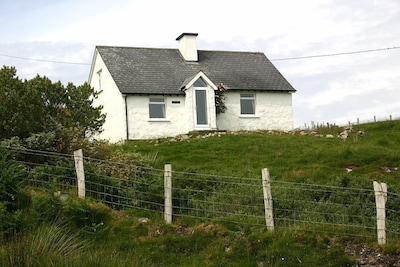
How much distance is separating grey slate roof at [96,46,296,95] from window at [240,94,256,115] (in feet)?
1.79

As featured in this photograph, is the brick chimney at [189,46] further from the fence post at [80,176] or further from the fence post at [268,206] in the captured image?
the fence post at [268,206]

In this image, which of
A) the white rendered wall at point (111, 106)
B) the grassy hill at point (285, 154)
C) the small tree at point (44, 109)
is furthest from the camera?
the white rendered wall at point (111, 106)

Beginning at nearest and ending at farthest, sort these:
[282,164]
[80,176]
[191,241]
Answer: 1. [191,241]
2. [80,176]
3. [282,164]

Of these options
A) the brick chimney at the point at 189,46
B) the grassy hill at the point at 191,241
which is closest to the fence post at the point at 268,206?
the grassy hill at the point at 191,241

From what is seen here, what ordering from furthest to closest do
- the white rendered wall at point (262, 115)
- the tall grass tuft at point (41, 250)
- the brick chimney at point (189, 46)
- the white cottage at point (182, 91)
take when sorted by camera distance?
the brick chimney at point (189, 46)
the white rendered wall at point (262, 115)
the white cottage at point (182, 91)
the tall grass tuft at point (41, 250)

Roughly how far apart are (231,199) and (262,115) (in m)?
19.8

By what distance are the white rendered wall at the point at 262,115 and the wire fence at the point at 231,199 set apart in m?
17.3

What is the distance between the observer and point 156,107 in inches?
1362

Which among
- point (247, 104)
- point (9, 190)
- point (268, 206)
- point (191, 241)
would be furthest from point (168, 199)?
point (247, 104)

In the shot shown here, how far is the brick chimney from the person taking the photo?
38.6 meters

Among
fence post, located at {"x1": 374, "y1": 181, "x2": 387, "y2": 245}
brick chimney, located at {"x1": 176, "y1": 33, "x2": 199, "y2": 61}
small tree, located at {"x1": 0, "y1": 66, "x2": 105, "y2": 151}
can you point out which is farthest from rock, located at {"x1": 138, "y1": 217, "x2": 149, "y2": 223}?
brick chimney, located at {"x1": 176, "y1": 33, "x2": 199, "y2": 61}

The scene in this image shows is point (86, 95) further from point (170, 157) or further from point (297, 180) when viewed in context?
point (297, 180)

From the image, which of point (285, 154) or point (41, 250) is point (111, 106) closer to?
point (285, 154)

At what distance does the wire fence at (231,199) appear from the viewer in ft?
52.5
